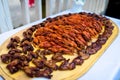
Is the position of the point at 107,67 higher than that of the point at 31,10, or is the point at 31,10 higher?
the point at 107,67

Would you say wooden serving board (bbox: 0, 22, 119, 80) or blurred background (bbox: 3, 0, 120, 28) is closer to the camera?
wooden serving board (bbox: 0, 22, 119, 80)

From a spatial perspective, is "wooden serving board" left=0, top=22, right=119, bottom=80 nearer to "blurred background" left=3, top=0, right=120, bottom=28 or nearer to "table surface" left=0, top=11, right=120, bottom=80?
"table surface" left=0, top=11, right=120, bottom=80

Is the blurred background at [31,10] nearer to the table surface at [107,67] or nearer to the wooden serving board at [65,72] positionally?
the table surface at [107,67]

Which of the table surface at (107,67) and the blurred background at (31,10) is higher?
the table surface at (107,67)

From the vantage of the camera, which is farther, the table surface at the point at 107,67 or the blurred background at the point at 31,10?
the blurred background at the point at 31,10

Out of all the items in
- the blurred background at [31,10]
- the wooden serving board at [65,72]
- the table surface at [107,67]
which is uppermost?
the wooden serving board at [65,72]

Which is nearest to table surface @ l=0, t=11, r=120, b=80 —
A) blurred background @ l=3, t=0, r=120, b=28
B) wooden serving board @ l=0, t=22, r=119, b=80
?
wooden serving board @ l=0, t=22, r=119, b=80

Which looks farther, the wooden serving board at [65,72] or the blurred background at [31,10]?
the blurred background at [31,10]

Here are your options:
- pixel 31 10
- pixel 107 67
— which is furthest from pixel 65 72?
pixel 31 10

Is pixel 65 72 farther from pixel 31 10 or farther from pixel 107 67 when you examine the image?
pixel 31 10

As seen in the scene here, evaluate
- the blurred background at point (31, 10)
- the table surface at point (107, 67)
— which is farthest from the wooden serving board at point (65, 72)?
the blurred background at point (31, 10)

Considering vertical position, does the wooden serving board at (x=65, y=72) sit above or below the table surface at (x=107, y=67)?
above
